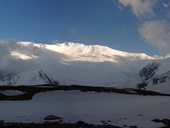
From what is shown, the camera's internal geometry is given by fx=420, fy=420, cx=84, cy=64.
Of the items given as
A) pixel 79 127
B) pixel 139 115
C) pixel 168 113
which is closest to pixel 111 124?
pixel 79 127

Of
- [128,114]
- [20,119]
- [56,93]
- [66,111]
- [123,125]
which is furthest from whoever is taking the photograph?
[56,93]

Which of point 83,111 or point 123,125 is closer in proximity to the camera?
point 123,125

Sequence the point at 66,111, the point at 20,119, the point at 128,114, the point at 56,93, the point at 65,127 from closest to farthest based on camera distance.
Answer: the point at 65,127 → the point at 20,119 → the point at 128,114 → the point at 66,111 → the point at 56,93

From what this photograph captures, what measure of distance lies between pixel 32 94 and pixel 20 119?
39.1 meters

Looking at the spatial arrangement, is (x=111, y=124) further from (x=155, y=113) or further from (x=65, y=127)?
(x=155, y=113)

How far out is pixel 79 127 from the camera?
127 feet

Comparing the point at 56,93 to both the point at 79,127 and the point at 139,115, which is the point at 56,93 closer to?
the point at 139,115

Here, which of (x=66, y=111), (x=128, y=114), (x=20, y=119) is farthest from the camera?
(x=66, y=111)

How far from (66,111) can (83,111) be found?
224 centimetres

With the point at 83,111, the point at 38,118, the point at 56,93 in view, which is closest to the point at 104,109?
the point at 83,111

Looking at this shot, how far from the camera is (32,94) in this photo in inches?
3374

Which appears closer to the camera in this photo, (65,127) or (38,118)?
(65,127)

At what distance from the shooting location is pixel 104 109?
57.6m

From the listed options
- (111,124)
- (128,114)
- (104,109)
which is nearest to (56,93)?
(104,109)
